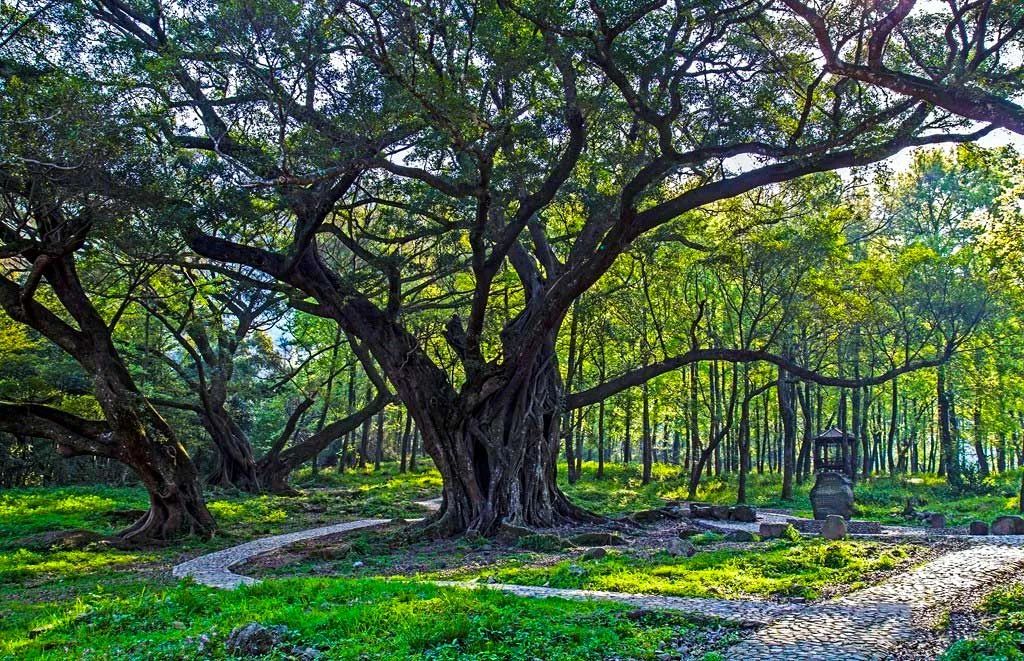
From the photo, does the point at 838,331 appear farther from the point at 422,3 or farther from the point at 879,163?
the point at 422,3

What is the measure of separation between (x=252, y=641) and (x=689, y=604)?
420 cm

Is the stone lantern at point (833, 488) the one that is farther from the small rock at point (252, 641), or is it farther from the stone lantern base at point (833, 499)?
the small rock at point (252, 641)

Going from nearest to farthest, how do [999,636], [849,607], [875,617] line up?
[999,636] < [875,617] < [849,607]

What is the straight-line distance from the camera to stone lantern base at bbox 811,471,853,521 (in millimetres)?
19453

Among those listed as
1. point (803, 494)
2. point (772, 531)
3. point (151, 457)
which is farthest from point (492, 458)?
point (803, 494)

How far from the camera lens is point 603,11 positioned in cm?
946

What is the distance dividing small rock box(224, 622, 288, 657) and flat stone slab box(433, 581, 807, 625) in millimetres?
2862

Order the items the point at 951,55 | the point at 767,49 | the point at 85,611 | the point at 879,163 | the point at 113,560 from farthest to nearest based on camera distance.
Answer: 1. the point at 113,560
2. the point at 879,163
3. the point at 767,49
4. the point at 951,55
5. the point at 85,611

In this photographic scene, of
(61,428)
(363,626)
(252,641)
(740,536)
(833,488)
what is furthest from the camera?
(833,488)

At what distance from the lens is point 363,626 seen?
6566 mm

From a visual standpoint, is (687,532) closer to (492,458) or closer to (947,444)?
(492,458)

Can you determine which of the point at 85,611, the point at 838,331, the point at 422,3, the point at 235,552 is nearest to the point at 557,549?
the point at 235,552

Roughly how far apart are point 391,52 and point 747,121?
18.9 ft

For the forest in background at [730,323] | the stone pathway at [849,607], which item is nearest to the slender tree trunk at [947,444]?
the forest in background at [730,323]
